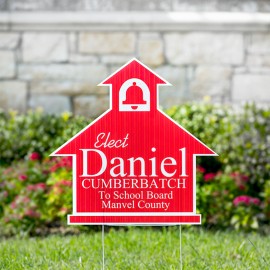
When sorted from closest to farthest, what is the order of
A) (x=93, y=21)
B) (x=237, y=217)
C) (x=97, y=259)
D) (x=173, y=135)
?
(x=173, y=135), (x=97, y=259), (x=237, y=217), (x=93, y=21)

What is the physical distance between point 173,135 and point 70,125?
347 cm

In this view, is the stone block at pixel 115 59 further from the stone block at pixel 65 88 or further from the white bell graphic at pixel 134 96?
the white bell graphic at pixel 134 96

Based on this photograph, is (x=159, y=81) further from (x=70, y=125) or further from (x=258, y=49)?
(x=258, y=49)

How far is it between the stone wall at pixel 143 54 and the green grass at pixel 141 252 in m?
2.80

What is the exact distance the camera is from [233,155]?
6.67m

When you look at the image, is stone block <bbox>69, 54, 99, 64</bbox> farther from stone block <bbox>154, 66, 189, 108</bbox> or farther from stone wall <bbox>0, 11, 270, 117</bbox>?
stone block <bbox>154, 66, 189, 108</bbox>

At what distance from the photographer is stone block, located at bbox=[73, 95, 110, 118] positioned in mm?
8180

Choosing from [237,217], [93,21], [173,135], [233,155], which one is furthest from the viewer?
[93,21]

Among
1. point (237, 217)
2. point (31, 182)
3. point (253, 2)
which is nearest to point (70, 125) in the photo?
point (31, 182)

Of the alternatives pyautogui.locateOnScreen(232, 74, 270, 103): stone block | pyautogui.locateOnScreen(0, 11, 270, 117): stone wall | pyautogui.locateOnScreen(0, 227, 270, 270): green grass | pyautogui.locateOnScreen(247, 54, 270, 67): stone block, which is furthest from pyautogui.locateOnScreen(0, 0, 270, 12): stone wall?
pyautogui.locateOnScreen(0, 227, 270, 270): green grass

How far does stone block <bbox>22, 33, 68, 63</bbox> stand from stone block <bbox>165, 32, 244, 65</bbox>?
124 cm

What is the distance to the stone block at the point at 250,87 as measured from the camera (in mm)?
8125

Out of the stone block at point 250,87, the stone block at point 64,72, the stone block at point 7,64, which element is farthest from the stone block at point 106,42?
the stone block at point 250,87

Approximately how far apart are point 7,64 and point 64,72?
691 mm
